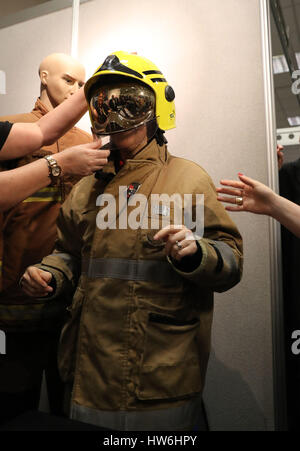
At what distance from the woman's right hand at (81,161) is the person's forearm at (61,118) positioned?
18cm

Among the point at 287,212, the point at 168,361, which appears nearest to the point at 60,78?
the point at 287,212

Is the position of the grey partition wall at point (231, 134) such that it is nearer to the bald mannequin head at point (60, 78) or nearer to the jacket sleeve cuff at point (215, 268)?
the bald mannequin head at point (60, 78)

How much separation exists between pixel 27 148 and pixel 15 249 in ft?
1.48

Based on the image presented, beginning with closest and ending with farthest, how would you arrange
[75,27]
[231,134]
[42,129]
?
[42,129] < [231,134] < [75,27]

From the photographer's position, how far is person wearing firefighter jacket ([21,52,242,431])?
1.08 m

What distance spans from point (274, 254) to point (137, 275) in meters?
0.74

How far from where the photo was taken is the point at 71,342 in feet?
4.05

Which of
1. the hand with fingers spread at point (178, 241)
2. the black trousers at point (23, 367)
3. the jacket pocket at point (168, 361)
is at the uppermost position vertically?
the hand with fingers spread at point (178, 241)

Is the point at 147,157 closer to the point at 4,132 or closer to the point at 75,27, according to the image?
the point at 4,132

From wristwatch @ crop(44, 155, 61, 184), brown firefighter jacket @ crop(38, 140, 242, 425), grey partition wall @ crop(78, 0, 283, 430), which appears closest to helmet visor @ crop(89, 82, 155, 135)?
brown firefighter jacket @ crop(38, 140, 242, 425)

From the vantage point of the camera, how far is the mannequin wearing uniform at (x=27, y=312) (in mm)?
1510

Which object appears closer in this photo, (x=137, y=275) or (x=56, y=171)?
(x=137, y=275)

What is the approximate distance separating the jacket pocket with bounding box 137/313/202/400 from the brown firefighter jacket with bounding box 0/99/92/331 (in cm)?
63

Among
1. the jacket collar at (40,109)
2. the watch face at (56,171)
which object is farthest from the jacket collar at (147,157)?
the jacket collar at (40,109)
